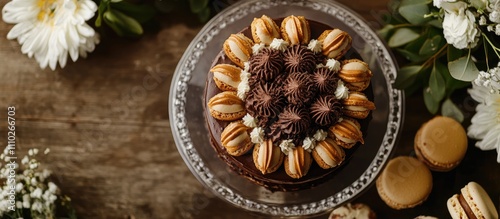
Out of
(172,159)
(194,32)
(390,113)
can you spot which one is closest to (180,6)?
(194,32)

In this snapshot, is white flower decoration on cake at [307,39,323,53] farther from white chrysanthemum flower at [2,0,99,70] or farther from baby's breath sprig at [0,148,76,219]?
baby's breath sprig at [0,148,76,219]

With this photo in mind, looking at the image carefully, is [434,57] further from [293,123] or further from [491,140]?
[293,123]

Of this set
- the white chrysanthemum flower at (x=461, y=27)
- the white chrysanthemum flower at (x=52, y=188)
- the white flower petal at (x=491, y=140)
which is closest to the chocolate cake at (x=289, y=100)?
the white chrysanthemum flower at (x=461, y=27)

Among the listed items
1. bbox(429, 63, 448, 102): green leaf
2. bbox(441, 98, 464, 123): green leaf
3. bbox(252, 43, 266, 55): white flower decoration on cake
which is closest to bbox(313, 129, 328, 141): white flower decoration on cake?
bbox(252, 43, 266, 55): white flower decoration on cake

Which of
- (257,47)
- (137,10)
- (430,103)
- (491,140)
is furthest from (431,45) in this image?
(137,10)

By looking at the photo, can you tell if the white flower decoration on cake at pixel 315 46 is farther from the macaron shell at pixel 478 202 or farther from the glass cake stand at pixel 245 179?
the macaron shell at pixel 478 202

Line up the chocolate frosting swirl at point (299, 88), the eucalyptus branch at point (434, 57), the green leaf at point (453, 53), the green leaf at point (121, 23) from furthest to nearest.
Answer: the green leaf at point (121, 23) < the eucalyptus branch at point (434, 57) < the green leaf at point (453, 53) < the chocolate frosting swirl at point (299, 88)

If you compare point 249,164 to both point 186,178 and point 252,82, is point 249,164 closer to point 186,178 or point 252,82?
point 252,82
